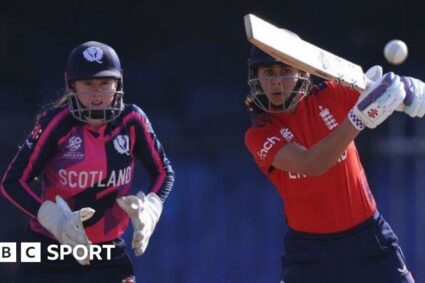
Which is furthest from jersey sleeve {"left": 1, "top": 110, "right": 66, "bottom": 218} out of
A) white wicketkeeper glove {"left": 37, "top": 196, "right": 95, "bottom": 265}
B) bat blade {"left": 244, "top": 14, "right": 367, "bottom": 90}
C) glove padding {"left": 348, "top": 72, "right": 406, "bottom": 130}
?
glove padding {"left": 348, "top": 72, "right": 406, "bottom": 130}

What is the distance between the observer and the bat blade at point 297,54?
140 inches

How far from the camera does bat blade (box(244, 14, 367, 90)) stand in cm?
356

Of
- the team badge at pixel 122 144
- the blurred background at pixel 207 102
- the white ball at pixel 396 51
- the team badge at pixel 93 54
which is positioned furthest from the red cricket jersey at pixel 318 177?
the blurred background at pixel 207 102

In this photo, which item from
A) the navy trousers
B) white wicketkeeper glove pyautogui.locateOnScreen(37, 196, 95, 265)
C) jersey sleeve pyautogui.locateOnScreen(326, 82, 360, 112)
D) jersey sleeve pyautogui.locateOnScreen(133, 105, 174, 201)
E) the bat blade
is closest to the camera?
the bat blade

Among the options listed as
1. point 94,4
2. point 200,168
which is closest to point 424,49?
point 200,168

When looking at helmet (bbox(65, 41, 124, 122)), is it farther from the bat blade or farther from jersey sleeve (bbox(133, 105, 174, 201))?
the bat blade

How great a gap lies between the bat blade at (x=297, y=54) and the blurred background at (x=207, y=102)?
2089 mm

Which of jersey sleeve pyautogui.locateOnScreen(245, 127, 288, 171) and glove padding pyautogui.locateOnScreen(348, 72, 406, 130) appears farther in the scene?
jersey sleeve pyautogui.locateOnScreen(245, 127, 288, 171)

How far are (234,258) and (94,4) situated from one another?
1.53 metres

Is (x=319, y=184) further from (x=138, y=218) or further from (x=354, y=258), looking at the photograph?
(x=138, y=218)

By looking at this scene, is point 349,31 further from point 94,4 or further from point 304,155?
point 304,155

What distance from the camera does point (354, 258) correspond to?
398 cm

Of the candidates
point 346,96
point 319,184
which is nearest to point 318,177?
point 319,184

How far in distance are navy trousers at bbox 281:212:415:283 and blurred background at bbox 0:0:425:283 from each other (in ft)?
6.20
